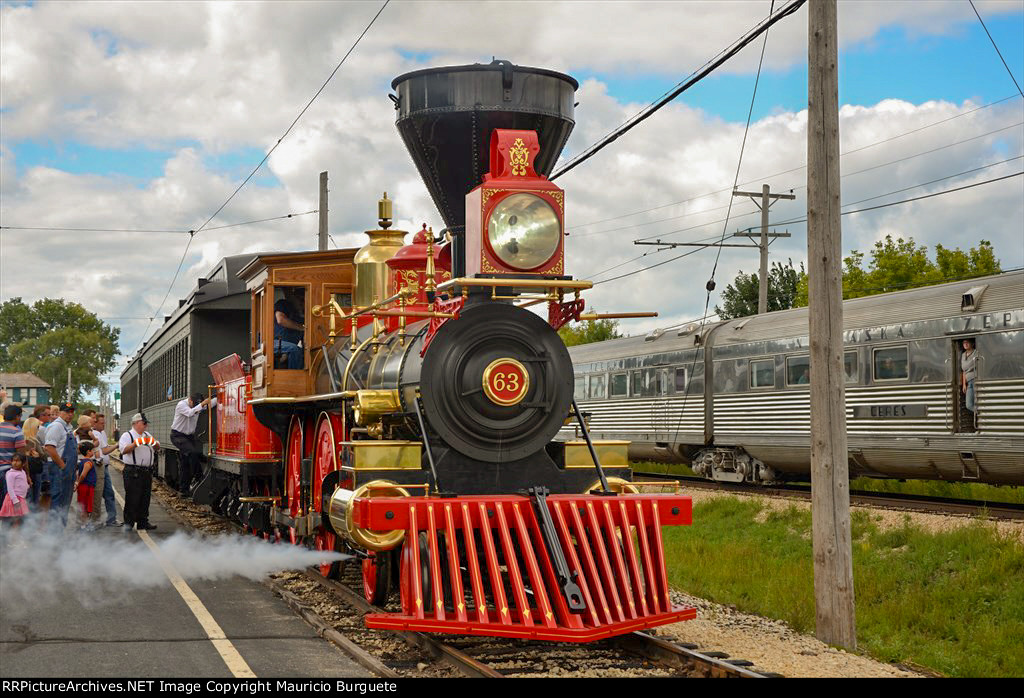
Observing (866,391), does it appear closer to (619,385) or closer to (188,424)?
(619,385)

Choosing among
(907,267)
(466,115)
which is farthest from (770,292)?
(466,115)

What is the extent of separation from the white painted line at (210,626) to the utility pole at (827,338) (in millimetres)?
3836

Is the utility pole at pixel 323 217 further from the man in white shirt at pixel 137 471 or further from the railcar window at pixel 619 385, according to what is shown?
the man in white shirt at pixel 137 471

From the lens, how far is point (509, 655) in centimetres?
656

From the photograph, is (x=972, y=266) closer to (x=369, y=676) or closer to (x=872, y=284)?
(x=872, y=284)

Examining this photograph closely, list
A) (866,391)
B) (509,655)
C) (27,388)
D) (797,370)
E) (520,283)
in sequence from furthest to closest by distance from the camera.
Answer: (27,388)
(797,370)
(866,391)
(520,283)
(509,655)

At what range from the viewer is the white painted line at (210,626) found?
6.15 meters

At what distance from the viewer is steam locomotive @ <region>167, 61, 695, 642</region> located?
6574 mm

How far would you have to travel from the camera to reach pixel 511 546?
6672 millimetres

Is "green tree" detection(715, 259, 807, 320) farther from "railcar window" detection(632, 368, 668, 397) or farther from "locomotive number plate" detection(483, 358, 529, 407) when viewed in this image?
"locomotive number plate" detection(483, 358, 529, 407)

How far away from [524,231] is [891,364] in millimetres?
7851

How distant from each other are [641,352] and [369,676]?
592 inches

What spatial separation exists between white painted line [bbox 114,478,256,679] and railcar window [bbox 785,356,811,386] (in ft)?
28.4

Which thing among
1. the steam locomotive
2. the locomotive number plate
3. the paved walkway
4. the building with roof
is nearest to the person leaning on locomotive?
the steam locomotive
